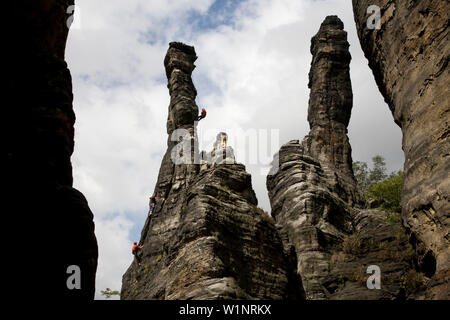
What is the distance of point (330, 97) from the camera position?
4916 centimetres

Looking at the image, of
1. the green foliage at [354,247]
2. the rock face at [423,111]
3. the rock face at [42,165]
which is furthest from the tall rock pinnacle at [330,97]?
the rock face at [42,165]

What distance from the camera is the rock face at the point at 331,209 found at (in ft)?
80.7

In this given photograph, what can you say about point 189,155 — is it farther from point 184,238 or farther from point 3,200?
point 3,200

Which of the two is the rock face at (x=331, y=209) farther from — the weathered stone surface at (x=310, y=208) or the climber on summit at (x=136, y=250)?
the climber on summit at (x=136, y=250)

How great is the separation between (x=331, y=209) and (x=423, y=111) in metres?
18.6

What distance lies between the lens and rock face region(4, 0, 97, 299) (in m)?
5.76

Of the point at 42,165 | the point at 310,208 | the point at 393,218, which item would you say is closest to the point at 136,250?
the point at 310,208

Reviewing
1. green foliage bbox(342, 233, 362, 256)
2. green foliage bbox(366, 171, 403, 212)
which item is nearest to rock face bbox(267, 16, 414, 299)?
green foliage bbox(342, 233, 362, 256)

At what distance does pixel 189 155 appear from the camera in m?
41.5

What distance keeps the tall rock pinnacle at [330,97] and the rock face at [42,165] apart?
1561 inches

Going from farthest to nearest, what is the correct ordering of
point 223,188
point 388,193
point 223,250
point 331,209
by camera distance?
1. point 388,193
2. point 331,209
3. point 223,188
4. point 223,250

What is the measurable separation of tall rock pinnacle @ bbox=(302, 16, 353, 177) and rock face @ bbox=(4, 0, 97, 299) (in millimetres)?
39653

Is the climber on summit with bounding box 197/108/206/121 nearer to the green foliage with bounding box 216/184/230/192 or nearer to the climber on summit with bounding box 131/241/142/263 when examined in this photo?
the climber on summit with bounding box 131/241/142/263

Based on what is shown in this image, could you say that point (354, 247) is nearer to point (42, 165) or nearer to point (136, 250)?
point (136, 250)
